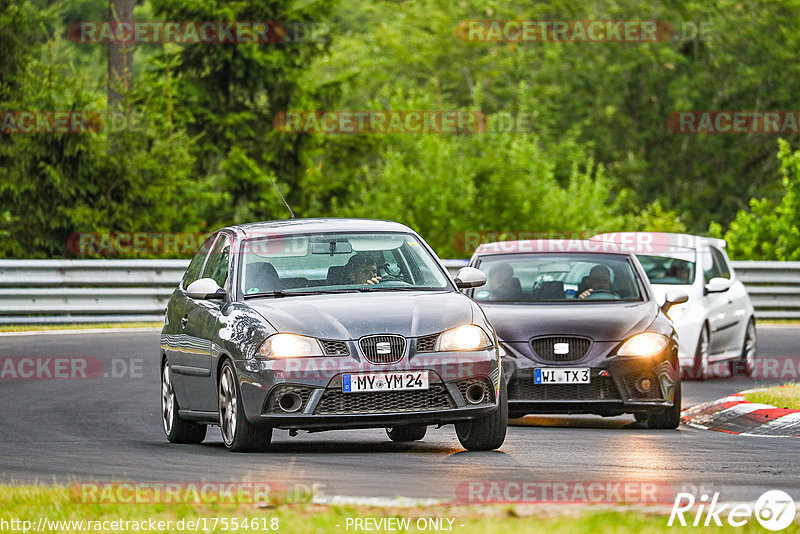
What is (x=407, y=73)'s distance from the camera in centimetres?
6600

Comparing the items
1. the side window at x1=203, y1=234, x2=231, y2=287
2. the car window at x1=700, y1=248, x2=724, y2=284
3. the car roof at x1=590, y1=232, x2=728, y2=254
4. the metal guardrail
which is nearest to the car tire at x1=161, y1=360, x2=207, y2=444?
the side window at x1=203, y1=234, x2=231, y2=287

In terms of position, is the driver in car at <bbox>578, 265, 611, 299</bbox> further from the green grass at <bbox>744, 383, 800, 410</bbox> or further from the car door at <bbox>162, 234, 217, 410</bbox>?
the car door at <bbox>162, 234, 217, 410</bbox>

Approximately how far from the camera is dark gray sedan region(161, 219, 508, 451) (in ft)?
34.4

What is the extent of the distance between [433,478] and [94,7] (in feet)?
209

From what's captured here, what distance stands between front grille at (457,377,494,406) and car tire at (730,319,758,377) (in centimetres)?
951

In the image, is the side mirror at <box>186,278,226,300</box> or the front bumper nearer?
the front bumper

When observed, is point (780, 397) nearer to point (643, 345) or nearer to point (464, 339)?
point (643, 345)

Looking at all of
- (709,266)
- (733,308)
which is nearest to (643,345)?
(733,308)

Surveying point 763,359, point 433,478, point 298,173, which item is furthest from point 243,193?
point 433,478

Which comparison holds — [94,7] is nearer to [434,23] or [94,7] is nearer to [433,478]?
[434,23]

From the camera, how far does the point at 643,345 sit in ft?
43.9

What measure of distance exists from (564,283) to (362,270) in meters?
3.69

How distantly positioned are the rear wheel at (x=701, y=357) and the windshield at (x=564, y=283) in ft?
10.8

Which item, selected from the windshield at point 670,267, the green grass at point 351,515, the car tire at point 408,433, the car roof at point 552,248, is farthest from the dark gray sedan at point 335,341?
the windshield at point 670,267
